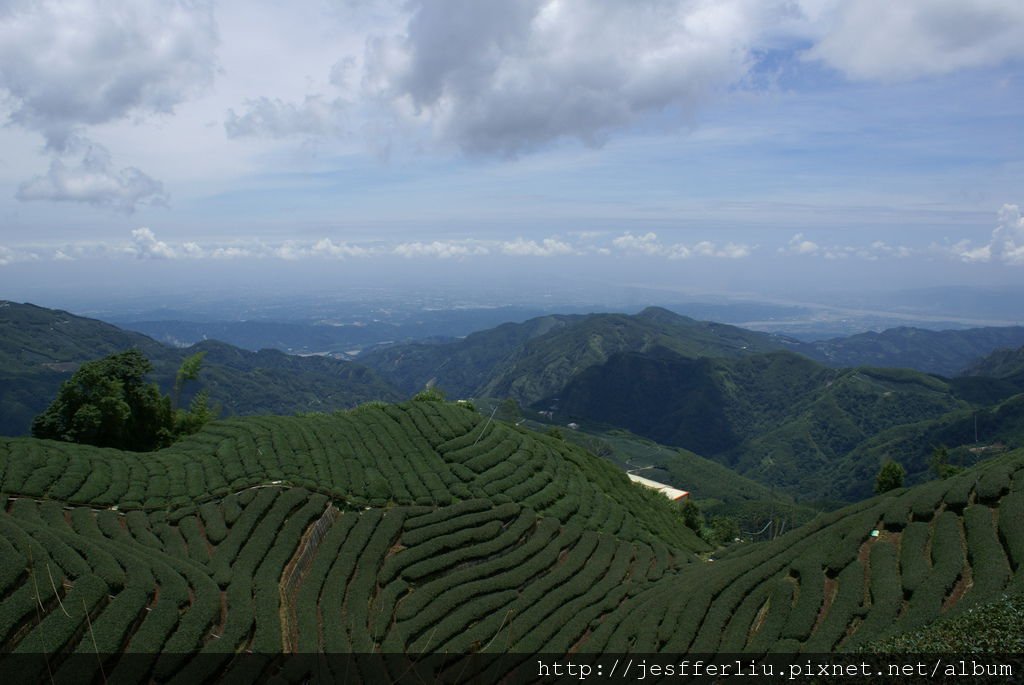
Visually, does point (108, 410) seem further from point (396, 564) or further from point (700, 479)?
point (700, 479)

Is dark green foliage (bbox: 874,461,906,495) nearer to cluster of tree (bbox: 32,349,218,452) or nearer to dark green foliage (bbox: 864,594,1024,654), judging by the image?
dark green foliage (bbox: 864,594,1024,654)

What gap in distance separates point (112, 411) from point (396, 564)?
32060 millimetres

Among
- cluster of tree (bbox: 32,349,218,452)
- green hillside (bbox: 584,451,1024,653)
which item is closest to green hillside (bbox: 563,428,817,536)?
green hillside (bbox: 584,451,1024,653)

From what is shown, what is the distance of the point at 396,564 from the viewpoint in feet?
92.3

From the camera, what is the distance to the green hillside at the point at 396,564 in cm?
1994

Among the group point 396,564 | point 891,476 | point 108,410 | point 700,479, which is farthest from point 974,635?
point 700,479

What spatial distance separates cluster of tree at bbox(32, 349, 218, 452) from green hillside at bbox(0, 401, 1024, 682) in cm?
1254

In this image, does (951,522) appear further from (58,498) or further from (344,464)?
(58,498)

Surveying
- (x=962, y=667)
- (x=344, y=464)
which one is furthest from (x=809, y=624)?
(x=344, y=464)

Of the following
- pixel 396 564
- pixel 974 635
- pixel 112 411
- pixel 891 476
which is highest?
pixel 112 411

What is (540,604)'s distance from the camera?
26922 millimetres

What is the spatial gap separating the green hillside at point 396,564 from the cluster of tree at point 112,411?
12538 millimetres

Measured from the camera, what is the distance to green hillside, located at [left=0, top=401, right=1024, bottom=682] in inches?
785

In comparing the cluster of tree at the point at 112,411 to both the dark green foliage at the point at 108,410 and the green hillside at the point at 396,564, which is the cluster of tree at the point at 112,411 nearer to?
the dark green foliage at the point at 108,410
